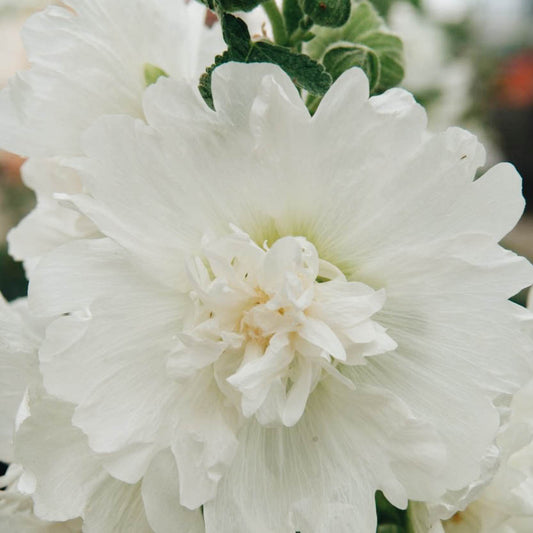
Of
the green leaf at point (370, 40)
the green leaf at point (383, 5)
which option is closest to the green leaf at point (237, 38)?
the green leaf at point (370, 40)

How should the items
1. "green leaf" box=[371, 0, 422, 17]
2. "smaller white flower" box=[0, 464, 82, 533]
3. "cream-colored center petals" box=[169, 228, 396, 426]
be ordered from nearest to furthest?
"cream-colored center petals" box=[169, 228, 396, 426] → "smaller white flower" box=[0, 464, 82, 533] → "green leaf" box=[371, 0, 422, 17]

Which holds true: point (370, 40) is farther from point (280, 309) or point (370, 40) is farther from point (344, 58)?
point (280, 309)

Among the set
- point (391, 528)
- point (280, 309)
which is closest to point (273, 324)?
point (280, 309)

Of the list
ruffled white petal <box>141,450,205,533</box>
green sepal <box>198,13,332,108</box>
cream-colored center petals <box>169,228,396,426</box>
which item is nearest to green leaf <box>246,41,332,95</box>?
green sepal <box>198,13,332,108</box>

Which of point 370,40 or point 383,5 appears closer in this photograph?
point 370,40

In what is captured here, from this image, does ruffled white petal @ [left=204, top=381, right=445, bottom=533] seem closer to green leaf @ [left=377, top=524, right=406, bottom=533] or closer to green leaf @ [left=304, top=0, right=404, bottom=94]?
green leaf @ [left=377, top=524, right=406, bottom=533]

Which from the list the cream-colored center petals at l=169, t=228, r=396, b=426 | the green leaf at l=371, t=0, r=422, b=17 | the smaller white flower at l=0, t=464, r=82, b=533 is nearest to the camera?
the cream-colored center petals at l=169, t=228, r=396, b=426

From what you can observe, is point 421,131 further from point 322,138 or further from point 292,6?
point 292,6

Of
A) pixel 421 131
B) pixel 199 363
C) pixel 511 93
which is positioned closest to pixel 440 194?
pixel 421 131

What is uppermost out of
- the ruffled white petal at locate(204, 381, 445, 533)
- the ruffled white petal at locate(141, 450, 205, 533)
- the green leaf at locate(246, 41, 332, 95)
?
the green leaf at locate(246, 41, 332, 95)
